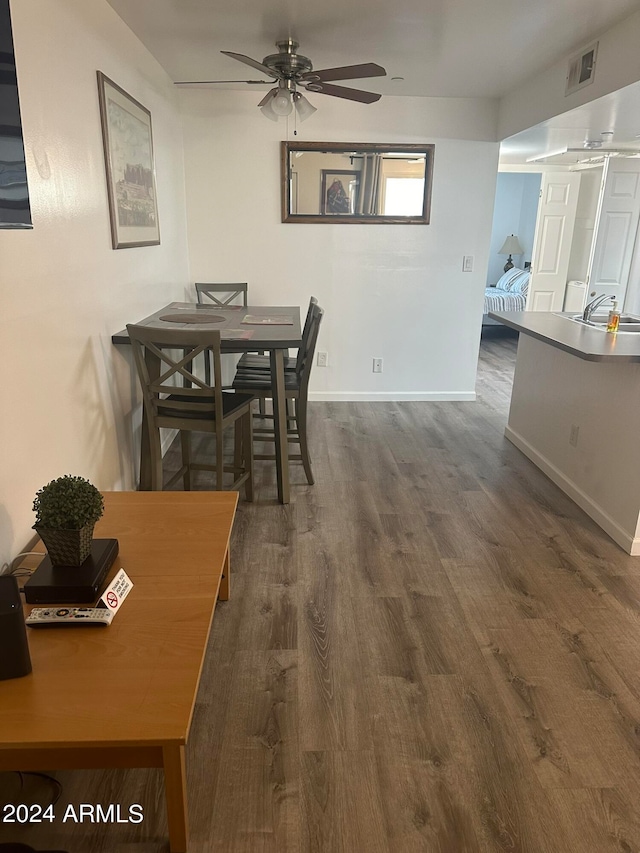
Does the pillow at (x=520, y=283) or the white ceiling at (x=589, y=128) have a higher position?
the white ceiling at (x=589, y=128)

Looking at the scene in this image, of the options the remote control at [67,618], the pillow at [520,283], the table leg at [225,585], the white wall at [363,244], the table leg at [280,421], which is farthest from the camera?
the pillow at [520,283]

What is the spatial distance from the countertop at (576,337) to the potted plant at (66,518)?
6.72 ft

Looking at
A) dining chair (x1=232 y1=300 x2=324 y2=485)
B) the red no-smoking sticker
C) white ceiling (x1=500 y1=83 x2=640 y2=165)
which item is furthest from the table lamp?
the red no-smoking sticker

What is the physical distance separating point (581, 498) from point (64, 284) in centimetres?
261

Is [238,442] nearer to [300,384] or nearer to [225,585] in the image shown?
[300,384]

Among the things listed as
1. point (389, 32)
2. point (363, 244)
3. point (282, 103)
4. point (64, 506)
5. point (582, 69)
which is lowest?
point (64, 506)

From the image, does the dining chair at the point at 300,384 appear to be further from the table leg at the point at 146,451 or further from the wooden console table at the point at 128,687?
the wooden console table at the point at 128,687

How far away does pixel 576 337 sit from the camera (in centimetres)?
290

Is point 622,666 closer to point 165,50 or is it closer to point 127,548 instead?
point 127,548

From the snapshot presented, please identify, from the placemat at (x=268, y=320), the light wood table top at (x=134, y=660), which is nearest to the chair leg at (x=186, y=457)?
the placemat at (x=268, y=320)

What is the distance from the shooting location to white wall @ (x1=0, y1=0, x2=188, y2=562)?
67.1 inches

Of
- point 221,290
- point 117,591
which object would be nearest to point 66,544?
point 117,591

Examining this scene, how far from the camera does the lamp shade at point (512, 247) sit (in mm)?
8648

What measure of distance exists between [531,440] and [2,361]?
10.0ft
